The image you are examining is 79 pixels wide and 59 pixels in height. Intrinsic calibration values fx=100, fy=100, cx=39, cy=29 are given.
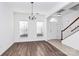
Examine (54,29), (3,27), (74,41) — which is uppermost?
(3,27)

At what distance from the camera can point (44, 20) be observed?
395 inches

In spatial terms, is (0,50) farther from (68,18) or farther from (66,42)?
(68,18)

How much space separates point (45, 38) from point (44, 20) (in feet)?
5.91

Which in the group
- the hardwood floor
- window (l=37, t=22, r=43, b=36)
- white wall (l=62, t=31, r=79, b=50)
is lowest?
the hardwood floor

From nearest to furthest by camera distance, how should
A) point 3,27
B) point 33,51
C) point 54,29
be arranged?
point 3,27, point 33,51, point 54,29

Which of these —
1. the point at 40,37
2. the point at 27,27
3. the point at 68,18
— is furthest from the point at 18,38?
the point at 68,18

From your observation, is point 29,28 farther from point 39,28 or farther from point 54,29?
point 54,29

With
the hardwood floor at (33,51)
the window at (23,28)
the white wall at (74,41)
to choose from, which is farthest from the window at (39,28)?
the white wall at (74,41)

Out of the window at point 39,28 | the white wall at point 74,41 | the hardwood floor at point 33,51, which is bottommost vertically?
the hardwood floor at point 33,51

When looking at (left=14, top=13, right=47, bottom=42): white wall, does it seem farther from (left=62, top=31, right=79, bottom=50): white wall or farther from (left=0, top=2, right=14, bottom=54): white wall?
(left=62, top=31, right=79, bottom=50): white wall

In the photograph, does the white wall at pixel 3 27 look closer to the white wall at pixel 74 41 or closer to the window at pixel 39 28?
the white wall at pixel 74 41

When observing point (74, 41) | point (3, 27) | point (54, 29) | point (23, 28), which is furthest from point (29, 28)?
point (74, 41)

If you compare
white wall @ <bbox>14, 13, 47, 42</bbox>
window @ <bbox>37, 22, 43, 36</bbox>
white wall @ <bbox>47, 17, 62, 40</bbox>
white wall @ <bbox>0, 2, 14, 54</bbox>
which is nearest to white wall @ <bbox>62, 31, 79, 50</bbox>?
white wall @ <bbox>0, 2, 14, 54</bbox>

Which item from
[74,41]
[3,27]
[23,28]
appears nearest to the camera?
[3,27]
